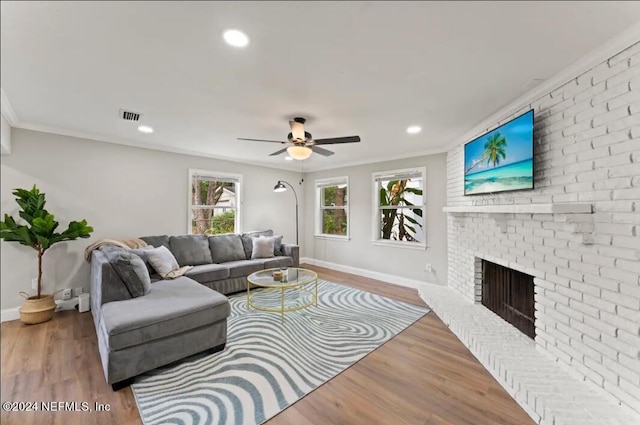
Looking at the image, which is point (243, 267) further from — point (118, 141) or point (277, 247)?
point (118, 141)

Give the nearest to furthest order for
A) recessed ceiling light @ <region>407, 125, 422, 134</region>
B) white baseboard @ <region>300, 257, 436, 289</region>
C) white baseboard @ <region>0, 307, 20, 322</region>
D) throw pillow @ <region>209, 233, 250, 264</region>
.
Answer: white baseboard @ <region>0, 307, 20, 322</region>, recessed ceiling light @ <region>407, 125, 422, 134</region>, throw pillow @ <region>209, 233, 250, 264</region>, white baseboard @ <region>300, 257, 436, 289</region>

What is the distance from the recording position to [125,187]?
13.1ft

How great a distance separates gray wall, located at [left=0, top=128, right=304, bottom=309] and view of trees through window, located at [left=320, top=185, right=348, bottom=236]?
2618 mm

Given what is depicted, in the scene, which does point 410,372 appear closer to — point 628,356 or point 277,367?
point 277,367

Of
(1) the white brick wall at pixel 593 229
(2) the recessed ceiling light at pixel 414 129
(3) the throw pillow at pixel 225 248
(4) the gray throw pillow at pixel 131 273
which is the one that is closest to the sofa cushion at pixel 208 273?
(3) the throw pillow at pixel 225 248

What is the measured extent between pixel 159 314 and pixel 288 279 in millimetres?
1657

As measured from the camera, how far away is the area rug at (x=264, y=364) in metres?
1.79

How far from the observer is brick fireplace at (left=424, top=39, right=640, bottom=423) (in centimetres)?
160

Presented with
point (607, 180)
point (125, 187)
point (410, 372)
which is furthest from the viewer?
point (125, 187)

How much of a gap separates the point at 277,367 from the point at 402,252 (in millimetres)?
3192

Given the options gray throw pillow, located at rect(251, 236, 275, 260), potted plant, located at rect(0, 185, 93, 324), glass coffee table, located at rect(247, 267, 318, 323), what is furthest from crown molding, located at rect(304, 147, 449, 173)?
potted plant, located at rect(0, 185, 93, 324)

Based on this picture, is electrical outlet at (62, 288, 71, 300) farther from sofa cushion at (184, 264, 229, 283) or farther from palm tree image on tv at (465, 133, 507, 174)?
palm tree image on tv at (465, 133, 507, 174)

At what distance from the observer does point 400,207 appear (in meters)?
4.95

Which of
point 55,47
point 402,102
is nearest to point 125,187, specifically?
point 55,47
